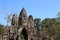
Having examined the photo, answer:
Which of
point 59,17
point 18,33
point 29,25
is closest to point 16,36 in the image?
point 18,33

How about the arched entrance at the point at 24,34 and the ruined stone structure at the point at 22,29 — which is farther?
the arched entrance at the point at 24,34

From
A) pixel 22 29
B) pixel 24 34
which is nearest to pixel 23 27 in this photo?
pixel 22 29

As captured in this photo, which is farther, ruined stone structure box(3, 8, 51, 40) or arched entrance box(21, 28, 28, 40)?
arched entrance box(21, 28, 28, 40)

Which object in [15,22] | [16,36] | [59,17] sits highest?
[59,17]

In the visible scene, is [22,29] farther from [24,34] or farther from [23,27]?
[24,34]

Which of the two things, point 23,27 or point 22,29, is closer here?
point 22,29

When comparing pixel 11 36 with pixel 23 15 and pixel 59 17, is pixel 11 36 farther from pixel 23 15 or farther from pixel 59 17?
pixel 59 17

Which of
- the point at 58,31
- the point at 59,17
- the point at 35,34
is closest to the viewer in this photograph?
the point at 35,34

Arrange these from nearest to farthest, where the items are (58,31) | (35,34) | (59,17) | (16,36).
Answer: (16,36), (35,34), (58,31), (59,17)

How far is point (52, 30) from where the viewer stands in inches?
2168

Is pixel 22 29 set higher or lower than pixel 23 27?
lower

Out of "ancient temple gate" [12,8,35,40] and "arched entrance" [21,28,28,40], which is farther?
"arched entrance" [21,28,28,40]

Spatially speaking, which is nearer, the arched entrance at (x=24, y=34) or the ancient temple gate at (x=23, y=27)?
the ancient temple gate at (x=23, y=27)

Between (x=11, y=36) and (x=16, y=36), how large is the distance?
1.34 metres
